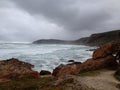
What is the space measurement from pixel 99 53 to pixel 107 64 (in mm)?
2284

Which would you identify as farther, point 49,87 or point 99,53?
point 99,53

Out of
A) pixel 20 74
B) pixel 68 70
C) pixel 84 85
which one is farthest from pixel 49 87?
pixel 68 70

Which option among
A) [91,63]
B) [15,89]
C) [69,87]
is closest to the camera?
[69,87]

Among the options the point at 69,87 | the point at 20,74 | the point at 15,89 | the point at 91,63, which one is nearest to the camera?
the point at 69,87

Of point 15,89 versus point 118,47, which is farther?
point 118,47

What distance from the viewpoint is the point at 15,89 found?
11406mm

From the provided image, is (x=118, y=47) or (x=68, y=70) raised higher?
(x=118, y=47)

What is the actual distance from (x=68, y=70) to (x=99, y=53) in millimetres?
4298

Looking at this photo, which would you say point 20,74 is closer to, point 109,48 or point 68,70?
point 68,70

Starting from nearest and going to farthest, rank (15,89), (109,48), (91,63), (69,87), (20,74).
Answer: (69,87) → (15,89) → (20,74) → (91,63) → (109,48)

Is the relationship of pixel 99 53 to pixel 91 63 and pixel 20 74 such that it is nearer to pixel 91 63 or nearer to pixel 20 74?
pixel 91 63

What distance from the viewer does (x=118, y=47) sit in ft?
73.0

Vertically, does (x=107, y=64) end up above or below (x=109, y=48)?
below

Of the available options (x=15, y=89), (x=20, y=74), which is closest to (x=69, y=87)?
(x=15, y=89)
